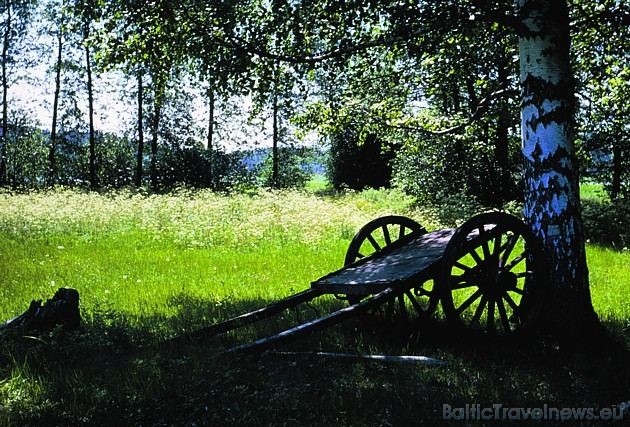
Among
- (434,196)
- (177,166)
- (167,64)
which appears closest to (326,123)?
(167,64)

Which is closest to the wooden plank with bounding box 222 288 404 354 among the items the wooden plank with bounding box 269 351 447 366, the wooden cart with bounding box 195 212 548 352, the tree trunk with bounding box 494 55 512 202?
the wooden cart with bounding box 195 212 548 352

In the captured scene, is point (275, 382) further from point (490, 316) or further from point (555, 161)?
point (555, 161)

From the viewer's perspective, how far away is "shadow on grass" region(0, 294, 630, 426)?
153 inches

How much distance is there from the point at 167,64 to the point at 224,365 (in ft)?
14.1

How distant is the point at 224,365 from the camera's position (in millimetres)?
4566

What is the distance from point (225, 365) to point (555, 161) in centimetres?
376

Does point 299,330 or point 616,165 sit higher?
point 616,165

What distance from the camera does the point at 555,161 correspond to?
5.44 m

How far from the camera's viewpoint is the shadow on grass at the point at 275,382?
3893 mm

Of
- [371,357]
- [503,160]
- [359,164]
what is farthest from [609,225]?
[359,164]

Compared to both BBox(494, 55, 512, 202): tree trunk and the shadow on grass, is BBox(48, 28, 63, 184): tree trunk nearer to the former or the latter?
BBox(494, 55, 512, 202): tree trunk

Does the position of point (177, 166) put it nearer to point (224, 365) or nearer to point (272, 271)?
point (272, 271)

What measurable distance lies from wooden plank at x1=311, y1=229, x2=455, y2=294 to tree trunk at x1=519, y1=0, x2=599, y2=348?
116 cm

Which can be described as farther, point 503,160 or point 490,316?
point 503,160
